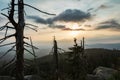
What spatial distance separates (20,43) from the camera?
9.63 meters

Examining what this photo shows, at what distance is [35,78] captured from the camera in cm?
4397

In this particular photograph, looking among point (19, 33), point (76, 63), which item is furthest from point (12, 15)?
point (76, 63)

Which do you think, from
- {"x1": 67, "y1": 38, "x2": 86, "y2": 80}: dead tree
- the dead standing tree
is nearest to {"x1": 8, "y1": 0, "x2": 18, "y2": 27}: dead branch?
the dead standing tree

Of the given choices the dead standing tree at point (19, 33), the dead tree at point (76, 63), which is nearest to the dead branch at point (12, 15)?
the dead standing tree at point (19, 33)

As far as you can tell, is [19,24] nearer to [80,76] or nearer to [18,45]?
[18,45]

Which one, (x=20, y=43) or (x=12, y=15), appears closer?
(x=12, y=15)

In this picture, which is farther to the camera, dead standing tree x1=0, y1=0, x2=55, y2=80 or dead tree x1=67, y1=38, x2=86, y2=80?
dead tree x1=67, y1=38, x2=86, y2=80

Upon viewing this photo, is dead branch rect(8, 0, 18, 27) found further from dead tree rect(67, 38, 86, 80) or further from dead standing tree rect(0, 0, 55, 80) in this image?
dead tree rect(67, 38, 86, 80)

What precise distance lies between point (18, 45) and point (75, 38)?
50.5 m

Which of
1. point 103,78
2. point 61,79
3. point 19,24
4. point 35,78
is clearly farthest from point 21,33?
point 103,78

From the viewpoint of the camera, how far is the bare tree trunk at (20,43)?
9531mm

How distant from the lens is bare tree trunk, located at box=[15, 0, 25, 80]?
9.53 meters

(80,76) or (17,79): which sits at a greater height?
(17,79)

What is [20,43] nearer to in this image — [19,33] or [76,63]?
[19,33]
